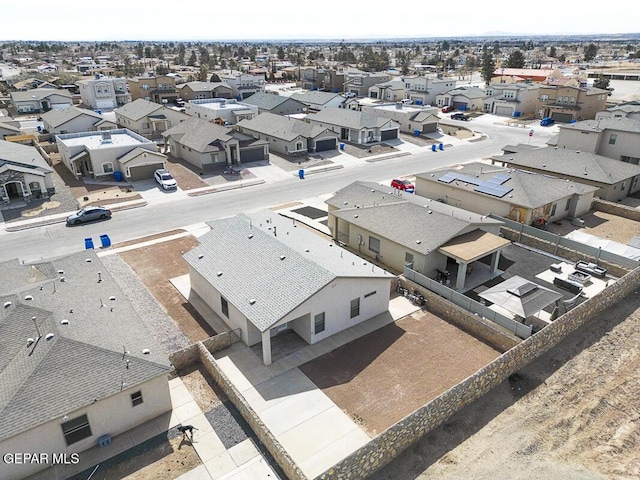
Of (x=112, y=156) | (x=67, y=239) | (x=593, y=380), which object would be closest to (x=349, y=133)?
(x=112, y=156)

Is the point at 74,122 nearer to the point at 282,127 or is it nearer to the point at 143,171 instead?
the point at 143,171

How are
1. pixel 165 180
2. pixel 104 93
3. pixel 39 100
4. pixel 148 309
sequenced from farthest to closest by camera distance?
pixel 104 93 → pixel 39 100 → pixel 165 180 → pixel 148 309

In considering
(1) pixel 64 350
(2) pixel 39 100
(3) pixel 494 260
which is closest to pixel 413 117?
(3) pixel 494 260

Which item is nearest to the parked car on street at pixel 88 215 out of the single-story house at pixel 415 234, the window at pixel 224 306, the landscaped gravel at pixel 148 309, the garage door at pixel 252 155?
the landscaped gravel at pixel 148 309

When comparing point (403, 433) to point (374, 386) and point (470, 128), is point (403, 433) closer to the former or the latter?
point (374, 386)

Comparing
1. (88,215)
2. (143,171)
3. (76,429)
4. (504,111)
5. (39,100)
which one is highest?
(39,100)
